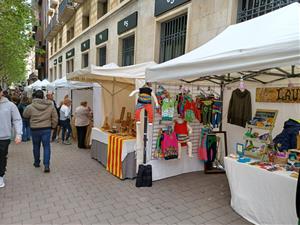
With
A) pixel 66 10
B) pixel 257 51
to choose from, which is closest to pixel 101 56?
pixel 66 10

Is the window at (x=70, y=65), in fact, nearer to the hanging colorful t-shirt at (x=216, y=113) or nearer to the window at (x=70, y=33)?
the window at (x=70, y=33)

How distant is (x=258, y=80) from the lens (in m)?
4.80

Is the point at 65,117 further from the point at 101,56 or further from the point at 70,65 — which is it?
the point at 70,65

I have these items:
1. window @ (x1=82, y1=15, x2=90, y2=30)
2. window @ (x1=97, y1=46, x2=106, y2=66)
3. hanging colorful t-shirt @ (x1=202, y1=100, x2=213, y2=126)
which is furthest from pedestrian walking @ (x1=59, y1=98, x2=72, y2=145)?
window @ (x1=82, y1=15, x2=90, y2=30)

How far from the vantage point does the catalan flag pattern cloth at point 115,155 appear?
5.04 metres

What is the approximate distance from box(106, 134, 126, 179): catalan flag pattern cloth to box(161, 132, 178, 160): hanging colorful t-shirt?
2.79ft

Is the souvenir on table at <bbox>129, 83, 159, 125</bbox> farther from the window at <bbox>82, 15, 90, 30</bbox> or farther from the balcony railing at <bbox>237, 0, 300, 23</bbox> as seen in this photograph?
the window at <bbox>82, 15, 90, 30</bbox>

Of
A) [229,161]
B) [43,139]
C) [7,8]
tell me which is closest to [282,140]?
[229,161]

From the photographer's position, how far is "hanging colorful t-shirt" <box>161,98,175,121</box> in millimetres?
4734

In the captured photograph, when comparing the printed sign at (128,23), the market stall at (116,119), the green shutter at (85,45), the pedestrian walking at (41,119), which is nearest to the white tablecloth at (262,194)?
the market stall at (116,119)

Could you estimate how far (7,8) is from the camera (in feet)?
30.6

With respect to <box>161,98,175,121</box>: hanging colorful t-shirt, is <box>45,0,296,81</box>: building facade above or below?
above

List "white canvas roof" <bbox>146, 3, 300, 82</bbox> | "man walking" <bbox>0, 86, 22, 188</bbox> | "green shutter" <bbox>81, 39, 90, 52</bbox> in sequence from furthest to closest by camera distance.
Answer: "green shutter" <bbox>81, 39, 90, 52</bbox>, "man walking" <bbox>0, 86, 22, 188</bbox>, "white canvas roof" <bbox>146, 3, 300, 82</bbox>

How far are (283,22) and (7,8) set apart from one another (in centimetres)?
989
